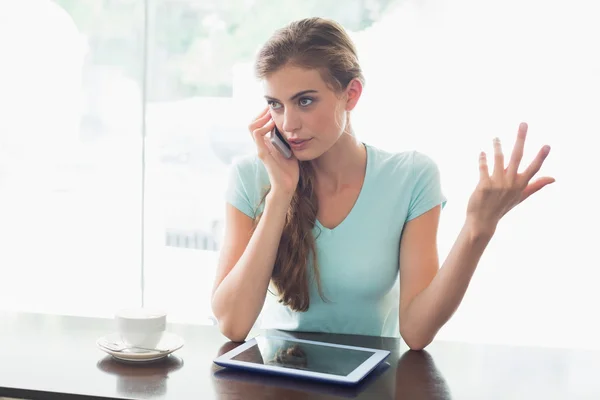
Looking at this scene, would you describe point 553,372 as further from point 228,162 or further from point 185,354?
point 228,162

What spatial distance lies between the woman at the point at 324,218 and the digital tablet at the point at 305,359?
0.56 feet

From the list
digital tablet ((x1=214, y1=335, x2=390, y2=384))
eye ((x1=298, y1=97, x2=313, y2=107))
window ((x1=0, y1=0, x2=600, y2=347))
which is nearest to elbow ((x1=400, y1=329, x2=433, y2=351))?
digital tablet ((x1=214, y1=335, x2=390, y2=384))

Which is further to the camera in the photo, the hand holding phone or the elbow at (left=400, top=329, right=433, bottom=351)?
the hand holding phone

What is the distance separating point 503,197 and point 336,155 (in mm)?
564

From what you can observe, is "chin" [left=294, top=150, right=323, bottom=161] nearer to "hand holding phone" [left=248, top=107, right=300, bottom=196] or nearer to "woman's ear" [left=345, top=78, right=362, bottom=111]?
"hand holding phone" [left=248, top=107, right=300, bottom=196]

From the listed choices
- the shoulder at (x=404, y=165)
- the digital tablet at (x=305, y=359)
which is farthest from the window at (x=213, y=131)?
the digital tablet at (x=305, y=359)

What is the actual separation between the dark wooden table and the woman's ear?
59cm

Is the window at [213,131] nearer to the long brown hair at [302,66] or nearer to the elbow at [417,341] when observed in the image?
the long brown hair at [302,66]

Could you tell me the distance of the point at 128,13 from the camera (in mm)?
3221

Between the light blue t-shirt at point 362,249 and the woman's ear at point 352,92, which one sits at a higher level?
the woman's ear at point 352,92

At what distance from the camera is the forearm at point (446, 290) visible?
4.45ft

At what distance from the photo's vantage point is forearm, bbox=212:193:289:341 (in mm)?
1492

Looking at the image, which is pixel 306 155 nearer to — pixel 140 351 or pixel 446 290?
pixel 446 290

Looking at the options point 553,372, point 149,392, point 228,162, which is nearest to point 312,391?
point 149,392
